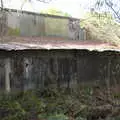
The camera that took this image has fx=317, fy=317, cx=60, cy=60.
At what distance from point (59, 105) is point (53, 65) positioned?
2.30m

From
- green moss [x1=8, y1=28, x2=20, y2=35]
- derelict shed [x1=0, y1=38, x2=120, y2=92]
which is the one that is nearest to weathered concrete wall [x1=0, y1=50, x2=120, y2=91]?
derelict shed [x1=0, y1=38, x2=120, y2=92]

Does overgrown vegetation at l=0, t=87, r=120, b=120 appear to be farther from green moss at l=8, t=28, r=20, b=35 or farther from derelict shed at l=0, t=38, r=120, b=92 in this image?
green moss at l=8, t=28, r=20, b=35

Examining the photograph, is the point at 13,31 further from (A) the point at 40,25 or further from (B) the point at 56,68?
(B) the point at 56,68

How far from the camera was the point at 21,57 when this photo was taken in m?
12.1

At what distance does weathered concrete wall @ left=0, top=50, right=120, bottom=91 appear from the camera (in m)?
11.8

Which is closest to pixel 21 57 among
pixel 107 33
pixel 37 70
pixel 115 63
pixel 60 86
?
pixel 37 70

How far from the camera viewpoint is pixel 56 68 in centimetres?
1343

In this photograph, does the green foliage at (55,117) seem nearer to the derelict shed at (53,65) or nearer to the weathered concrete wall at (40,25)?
the derelict shed at (53,65)

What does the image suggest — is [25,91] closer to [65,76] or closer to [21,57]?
[21,57]

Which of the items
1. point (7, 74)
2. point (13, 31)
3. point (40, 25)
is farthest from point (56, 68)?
point (40, 25)

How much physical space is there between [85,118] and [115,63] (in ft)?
19.0

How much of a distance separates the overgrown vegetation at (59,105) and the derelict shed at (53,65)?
0.52 meters

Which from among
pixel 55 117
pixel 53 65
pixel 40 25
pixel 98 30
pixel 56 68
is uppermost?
pixel 40 25

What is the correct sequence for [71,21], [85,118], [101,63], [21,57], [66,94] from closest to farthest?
[85,118] < [21,57] < [66,94] < [101,63] < [71,21]
